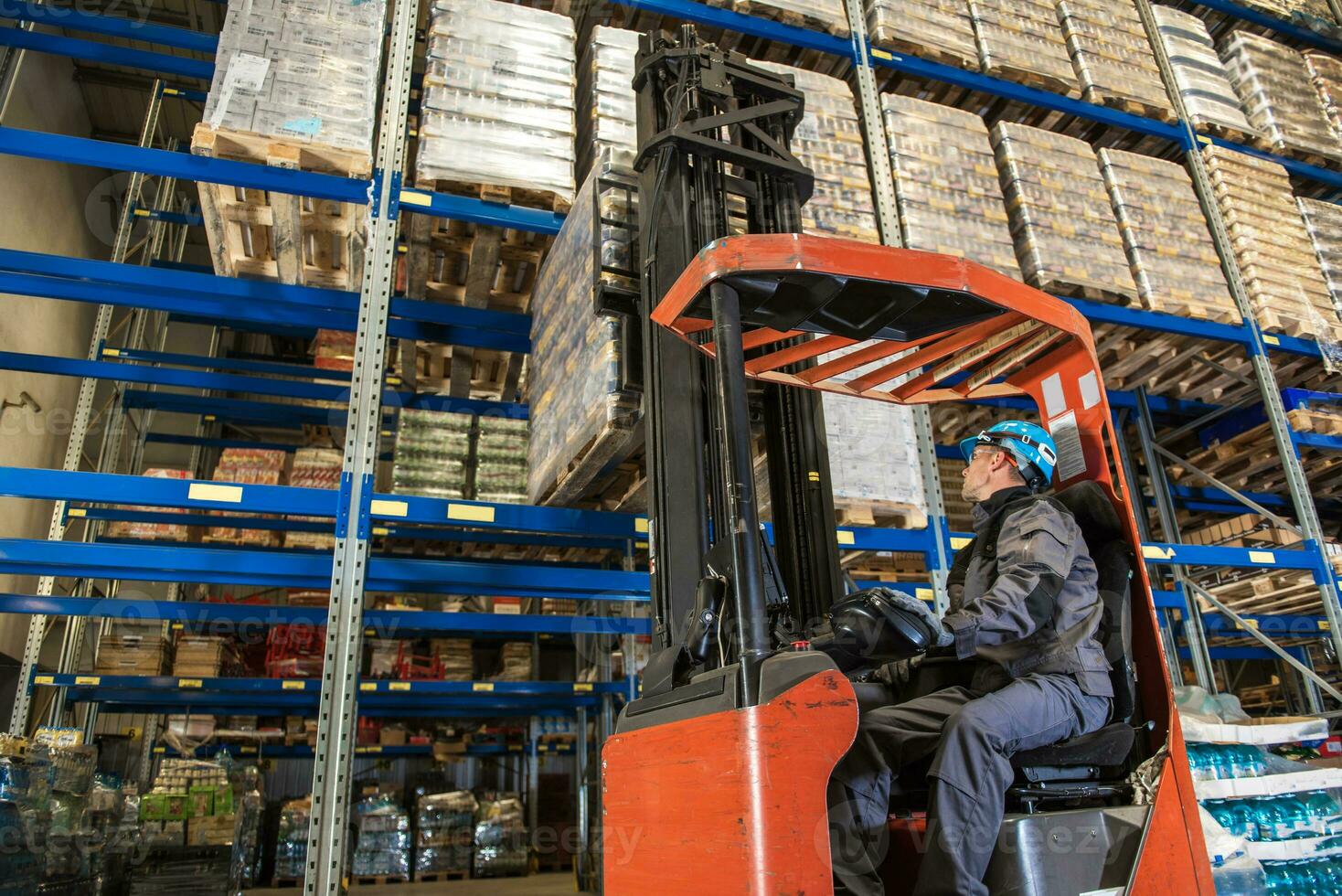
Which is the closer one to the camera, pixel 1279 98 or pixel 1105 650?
pixel 1105 650

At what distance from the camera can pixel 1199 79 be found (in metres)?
7.57

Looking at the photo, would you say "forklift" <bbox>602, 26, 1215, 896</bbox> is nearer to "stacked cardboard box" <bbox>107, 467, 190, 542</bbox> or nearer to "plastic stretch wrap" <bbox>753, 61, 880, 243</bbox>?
"plastic stretch wrap" <bbox>753, 61, 880, 243</bbox>

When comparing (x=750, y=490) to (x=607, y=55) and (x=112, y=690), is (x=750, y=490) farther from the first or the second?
(x=112, y=690)

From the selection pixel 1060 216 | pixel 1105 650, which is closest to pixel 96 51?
pixel 1060 216

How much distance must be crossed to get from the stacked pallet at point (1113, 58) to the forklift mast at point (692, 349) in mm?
4609

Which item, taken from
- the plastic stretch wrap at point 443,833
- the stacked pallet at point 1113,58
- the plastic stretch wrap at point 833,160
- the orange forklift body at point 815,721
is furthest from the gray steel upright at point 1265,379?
the plastic stretch wrap at point 443,833

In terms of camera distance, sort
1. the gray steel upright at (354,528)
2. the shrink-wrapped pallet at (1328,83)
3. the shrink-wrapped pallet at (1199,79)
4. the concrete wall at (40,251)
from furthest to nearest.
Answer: the concrete wall at (40,251) → the shrink-wrapped pallet at (1328,83) → the shrink-wrapped pallet at (1199,79) → the gray steel upright at (354,528)

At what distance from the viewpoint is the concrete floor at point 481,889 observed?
9.00 metres

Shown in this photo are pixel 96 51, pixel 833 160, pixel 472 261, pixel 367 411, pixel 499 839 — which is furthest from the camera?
pixel 499 839

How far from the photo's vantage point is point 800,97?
372 centimetres

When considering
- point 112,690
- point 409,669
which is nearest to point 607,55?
point 112,690

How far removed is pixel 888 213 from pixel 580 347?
2656mm

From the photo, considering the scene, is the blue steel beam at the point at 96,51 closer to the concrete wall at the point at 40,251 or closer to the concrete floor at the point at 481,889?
the concrete wall at the point at 40,251

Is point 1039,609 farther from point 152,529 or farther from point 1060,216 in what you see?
point 152,529
